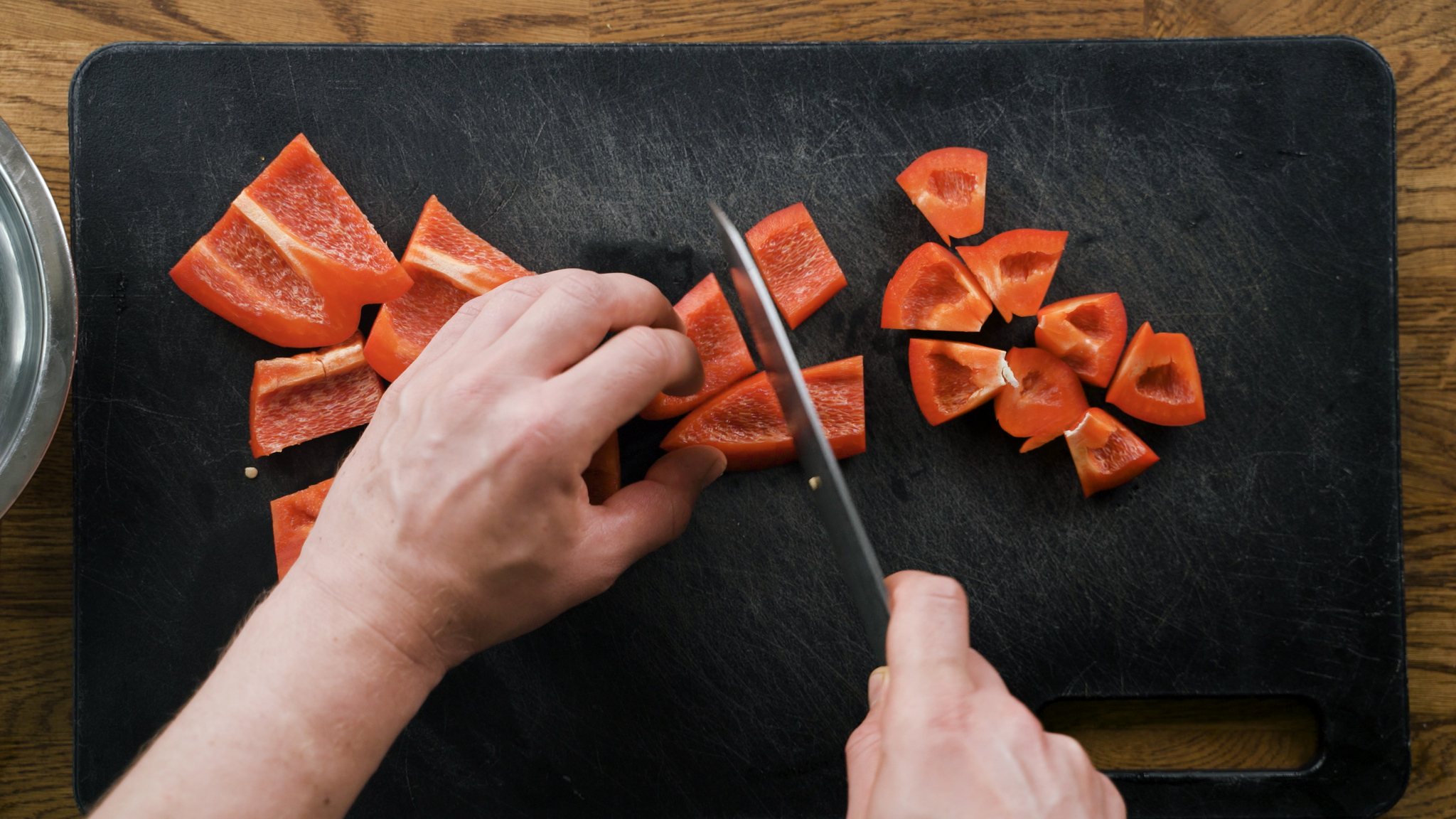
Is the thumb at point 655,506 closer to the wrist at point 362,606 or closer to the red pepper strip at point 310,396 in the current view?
the wrist at point 362,606

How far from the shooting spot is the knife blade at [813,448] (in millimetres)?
1678

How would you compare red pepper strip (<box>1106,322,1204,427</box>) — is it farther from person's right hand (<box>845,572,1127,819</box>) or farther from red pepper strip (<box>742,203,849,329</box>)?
person's right hand (<box>845,572,1127,819</box>)

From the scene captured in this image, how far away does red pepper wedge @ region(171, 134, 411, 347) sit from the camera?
2094 mm

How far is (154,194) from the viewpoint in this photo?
2213mm

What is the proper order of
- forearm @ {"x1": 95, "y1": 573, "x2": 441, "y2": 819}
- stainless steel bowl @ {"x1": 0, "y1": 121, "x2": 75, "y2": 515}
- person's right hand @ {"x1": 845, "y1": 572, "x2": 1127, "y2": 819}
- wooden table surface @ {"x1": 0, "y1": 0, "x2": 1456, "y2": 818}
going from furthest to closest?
1. wooden table surface @ {"x1": 0, "y1": 0, "x2": 1456, "y2": 818}
2. stainless steel bowl @ {"x1": 0, "y1": 121, "x2": 75, "y2": 515}
3. forearm @ {"x1": 95, "y1": 573, "x2": 441, "y2": 819}
4. person's right hand @ {"x1": 845, "y1": 572, "x2": 1127, "y2": 819}

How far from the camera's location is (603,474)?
2.07 metres

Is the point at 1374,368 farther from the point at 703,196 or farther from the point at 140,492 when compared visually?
the point at 140,492

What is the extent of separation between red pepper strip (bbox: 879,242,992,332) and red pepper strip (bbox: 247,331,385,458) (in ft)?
4.36

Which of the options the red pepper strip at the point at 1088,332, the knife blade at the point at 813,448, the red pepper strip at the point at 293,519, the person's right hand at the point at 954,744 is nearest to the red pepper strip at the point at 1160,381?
the red pepper strip at the point at 1088,332

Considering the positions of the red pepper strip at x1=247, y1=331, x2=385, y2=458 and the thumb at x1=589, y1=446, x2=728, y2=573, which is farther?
the red pepper strip at x1=247, y1=331, x2=385, y2=458

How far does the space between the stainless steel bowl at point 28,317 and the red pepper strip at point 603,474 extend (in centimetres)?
125

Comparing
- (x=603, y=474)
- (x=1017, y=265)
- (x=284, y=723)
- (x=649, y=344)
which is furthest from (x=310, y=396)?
(x=1017, y=265)

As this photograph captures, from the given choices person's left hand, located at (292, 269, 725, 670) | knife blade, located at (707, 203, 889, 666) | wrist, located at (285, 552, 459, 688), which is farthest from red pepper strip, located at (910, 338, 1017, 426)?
wrist, located at (285, 552, 459, 688)

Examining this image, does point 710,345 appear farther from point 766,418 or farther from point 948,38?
point 948,38
